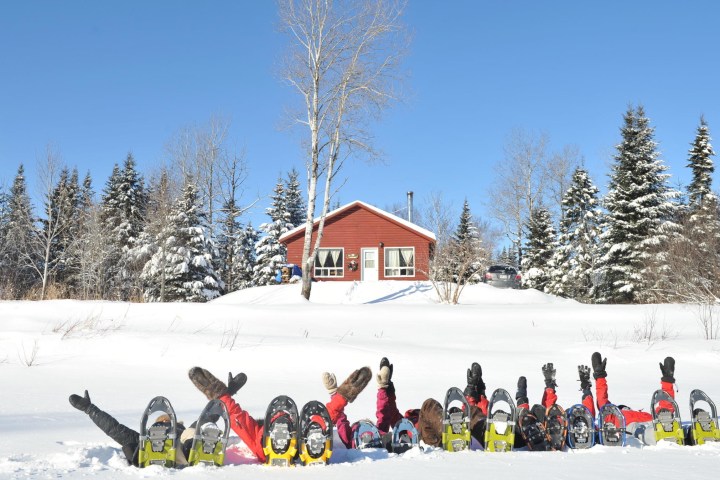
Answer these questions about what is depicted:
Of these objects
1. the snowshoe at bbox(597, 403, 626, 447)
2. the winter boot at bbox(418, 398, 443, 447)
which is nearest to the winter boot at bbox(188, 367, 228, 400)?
the winter boot at bbox(418, 398, 443, 447)

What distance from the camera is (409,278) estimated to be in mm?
32156

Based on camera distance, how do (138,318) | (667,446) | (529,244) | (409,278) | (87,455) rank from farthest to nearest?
(529,244), (409,278), (138,318), (667,446), (87,455)

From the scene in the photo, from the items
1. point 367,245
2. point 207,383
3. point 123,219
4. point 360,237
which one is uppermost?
point 123,219

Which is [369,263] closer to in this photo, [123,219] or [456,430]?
[123,219]

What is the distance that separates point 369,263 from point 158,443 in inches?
1167

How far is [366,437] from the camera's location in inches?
155

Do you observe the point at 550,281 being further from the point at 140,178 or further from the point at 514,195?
the point at 140,178

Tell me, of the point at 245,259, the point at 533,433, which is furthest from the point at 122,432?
the point at 245,259

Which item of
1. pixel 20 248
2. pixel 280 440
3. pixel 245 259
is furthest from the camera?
pixel 245 259

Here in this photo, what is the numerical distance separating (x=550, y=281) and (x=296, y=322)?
102ft

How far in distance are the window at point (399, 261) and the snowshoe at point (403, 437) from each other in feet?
93.7

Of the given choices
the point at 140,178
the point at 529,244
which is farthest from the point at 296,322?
the point at 140,178

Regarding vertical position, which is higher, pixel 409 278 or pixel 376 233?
pixel 376 233

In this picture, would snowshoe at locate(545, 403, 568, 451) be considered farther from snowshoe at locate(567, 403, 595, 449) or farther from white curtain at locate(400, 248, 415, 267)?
white curtain at locate(400, 248, 415, 267)
